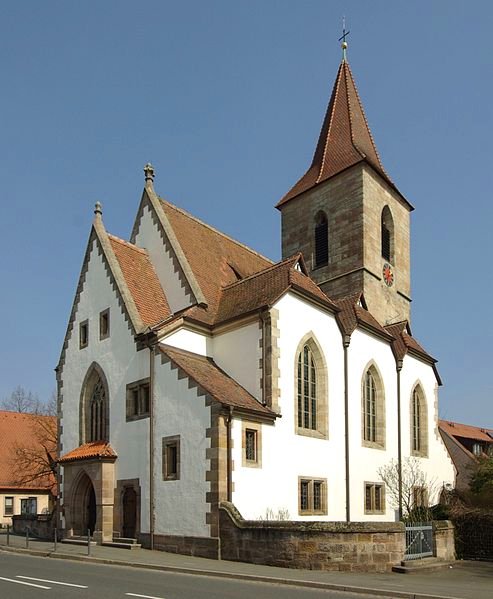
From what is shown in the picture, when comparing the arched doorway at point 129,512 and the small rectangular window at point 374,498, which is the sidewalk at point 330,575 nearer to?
the arched doorway at point 129,512

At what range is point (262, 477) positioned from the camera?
22.9 metres

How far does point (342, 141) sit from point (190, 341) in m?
19.3

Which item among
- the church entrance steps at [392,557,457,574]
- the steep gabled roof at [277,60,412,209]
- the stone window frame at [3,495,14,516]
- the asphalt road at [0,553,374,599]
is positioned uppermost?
the steep gabled roof at [277,60,412,209]

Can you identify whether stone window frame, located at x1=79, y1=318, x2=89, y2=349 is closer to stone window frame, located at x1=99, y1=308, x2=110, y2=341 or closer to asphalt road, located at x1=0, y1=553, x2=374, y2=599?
stone window frame, located at x1=99, y1=308, x2=110, y2=341

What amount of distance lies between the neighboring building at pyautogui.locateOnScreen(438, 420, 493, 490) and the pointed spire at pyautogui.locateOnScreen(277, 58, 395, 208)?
63.6ft

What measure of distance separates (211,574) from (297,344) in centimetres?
1069

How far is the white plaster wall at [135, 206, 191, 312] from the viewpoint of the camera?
91.0 ft

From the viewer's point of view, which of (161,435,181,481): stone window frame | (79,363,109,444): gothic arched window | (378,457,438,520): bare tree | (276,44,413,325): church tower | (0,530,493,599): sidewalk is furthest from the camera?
(276,44,413,325): church tower

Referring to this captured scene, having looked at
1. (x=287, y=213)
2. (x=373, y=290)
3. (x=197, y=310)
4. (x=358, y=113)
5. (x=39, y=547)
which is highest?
(x=358, y=113)

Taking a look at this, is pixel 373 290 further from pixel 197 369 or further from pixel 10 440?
pixel 10 440

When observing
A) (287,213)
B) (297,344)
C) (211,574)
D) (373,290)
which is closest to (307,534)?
(211,574)

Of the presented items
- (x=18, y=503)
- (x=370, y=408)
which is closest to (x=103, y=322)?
(x=370, y=408)

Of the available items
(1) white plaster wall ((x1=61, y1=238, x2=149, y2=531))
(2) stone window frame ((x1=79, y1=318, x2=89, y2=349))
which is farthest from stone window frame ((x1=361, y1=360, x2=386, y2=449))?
(2) stone window frame ((x1=79, y1=318, x2=89, y2=349))

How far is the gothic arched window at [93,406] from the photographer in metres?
27.2
